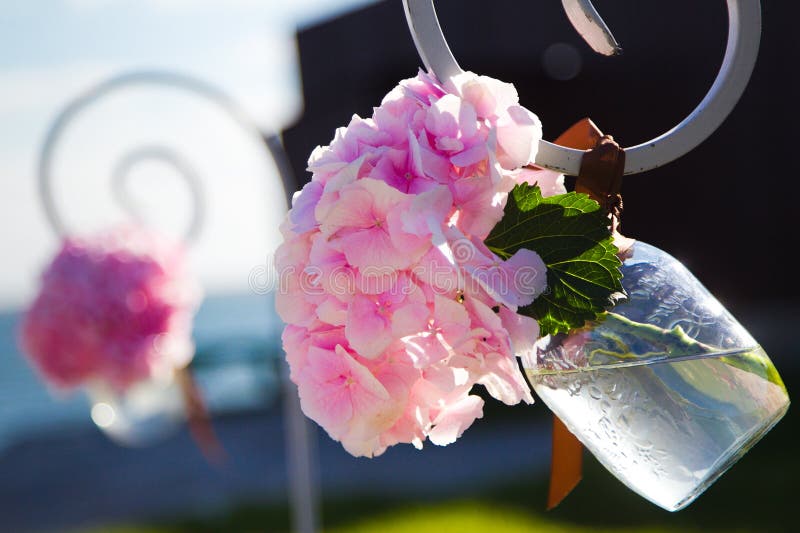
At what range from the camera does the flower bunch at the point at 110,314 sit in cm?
321

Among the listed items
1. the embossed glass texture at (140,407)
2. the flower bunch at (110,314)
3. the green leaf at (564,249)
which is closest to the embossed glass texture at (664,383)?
the green leaf at (564,249)

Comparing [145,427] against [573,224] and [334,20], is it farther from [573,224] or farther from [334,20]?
[334,20]

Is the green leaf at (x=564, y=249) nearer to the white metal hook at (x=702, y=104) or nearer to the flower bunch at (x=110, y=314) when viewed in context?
the white metal hook at (x=702, y=104)

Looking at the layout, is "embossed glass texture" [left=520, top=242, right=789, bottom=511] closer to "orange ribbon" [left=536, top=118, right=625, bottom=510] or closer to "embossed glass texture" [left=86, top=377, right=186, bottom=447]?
"orange ribbon" [left=536, top=118, right=625, bottom=510]

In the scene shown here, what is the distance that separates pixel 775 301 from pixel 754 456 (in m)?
4.82

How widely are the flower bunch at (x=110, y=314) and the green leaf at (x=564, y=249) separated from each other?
2437 mm

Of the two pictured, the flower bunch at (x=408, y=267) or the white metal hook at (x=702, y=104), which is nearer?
the flower bunch at (x=408, y=267)

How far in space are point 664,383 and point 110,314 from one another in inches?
103

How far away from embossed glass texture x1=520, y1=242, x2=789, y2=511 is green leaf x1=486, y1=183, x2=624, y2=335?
0.04m

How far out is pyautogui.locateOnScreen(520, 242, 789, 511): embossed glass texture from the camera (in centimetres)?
86

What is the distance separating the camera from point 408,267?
770mm

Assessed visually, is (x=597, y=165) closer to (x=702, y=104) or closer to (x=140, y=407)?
(x=702, y=104)

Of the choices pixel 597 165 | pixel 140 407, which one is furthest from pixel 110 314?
pixel 597 165

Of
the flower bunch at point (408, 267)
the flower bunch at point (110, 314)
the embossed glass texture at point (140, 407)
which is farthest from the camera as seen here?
the embossed glass texture at point (140, 407)
